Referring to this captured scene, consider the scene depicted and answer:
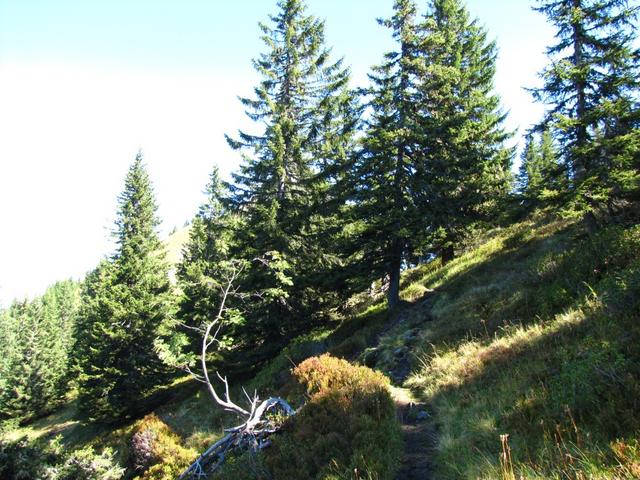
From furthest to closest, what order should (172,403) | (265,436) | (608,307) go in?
(172,403) < (265,436) < (608,307)

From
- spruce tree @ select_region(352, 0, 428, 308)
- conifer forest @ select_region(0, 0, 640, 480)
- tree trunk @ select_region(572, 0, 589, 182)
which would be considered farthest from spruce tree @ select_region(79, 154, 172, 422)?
tree trunk @ select_region(572, 0, 589, 182)

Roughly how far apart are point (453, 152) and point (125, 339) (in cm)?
2293

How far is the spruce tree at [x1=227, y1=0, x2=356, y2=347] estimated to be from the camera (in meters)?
19.2

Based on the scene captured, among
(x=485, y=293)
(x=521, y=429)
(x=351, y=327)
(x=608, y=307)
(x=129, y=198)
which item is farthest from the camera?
(x=129, y=198)

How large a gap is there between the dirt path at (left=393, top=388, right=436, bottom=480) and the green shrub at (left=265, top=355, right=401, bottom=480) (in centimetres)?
25

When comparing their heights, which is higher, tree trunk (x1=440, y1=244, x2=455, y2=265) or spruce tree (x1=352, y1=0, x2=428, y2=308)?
spruce tree (x1=352, y1=0, x2=428, y2=308)

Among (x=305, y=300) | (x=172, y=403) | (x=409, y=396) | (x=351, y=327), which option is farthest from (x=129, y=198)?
(x=409, y=396)

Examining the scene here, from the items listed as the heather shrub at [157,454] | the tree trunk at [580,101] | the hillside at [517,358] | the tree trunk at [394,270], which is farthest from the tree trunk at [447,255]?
the heather shrub at [157,454]

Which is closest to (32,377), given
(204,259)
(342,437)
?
(204,259)

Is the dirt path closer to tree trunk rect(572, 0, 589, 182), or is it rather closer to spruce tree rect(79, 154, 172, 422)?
Answer: tree trunk rect(572, 0, 589, 182)

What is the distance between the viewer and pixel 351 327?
1820cm

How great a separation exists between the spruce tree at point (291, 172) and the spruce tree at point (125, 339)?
291 inches

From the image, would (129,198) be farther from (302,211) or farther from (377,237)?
(377,237)

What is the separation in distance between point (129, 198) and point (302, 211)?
17.7m
